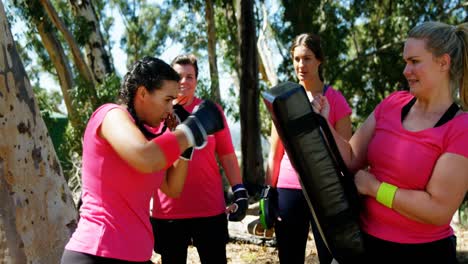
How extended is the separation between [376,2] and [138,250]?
1822 cm

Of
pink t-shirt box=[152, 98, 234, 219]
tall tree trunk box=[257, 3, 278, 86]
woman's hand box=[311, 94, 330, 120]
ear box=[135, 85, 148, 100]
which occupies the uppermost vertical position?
tall tree trunk box=[257, 3, 278, 86]

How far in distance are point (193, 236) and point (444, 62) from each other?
1905mm

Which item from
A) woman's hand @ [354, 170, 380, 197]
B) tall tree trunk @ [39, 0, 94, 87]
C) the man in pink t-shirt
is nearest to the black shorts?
the man in pink t-shirt

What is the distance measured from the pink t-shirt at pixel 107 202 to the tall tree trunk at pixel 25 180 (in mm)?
1716

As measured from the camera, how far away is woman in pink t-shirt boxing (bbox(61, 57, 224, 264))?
2193 mm

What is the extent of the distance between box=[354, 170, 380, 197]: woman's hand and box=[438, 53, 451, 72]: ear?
1.72 feet

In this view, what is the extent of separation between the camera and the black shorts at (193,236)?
11.8ft

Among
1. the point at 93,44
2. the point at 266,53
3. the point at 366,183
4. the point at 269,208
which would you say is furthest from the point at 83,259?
the point at 266,53

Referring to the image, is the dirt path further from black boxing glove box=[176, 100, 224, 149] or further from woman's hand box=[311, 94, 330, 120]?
black boxing glove box=[176, 100, 224, 149]

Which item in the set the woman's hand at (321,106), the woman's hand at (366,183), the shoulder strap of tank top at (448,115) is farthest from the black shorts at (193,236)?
the shoulder strap of tank top at (448,115)

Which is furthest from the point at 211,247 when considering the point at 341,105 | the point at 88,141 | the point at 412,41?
the point at 412,41

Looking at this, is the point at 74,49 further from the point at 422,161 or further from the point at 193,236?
the point at 422,161

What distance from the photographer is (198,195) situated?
3619mm

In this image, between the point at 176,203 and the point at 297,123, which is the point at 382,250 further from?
the point at 176,203
